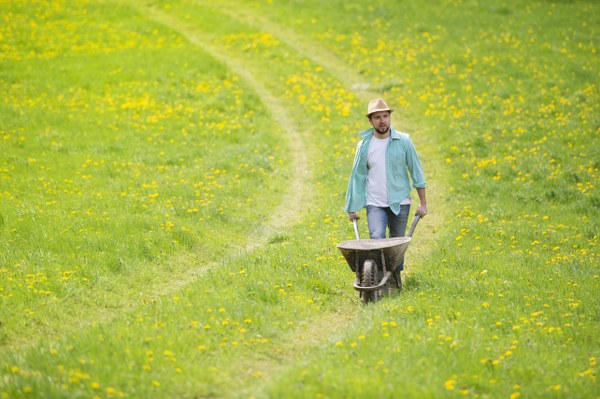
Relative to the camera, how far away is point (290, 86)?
73.9 ft

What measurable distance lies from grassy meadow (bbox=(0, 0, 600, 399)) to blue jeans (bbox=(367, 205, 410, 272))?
0.77 m

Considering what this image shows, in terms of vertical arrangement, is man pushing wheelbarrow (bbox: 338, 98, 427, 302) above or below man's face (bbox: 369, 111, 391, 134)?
below

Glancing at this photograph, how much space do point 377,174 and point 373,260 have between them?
1.32 metres

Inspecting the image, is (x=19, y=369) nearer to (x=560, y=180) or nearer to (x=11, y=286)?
(x=11, y=286)

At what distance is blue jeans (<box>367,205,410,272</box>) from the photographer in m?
8.70

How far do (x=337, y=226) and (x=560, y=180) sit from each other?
5262mm

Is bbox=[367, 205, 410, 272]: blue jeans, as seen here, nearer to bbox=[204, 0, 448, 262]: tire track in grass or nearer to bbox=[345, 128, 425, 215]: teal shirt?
bbox=[345, 128, 425, 215]: teal shirt

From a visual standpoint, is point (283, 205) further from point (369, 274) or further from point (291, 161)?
point (369, 274)

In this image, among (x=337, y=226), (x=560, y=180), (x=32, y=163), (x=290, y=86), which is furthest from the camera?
(x=290, y=86)

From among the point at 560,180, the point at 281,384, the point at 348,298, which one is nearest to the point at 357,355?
the point at 281,384

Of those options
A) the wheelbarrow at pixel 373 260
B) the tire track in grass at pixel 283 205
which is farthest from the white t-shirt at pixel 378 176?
the tire track in grass at pixel 283 205

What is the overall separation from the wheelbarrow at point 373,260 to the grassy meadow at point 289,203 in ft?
0.92

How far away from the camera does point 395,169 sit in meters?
8.83

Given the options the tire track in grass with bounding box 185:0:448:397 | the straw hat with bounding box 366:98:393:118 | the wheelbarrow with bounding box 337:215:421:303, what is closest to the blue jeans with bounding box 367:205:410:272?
the wheelbarrow with bounding box 337:215:421:303
